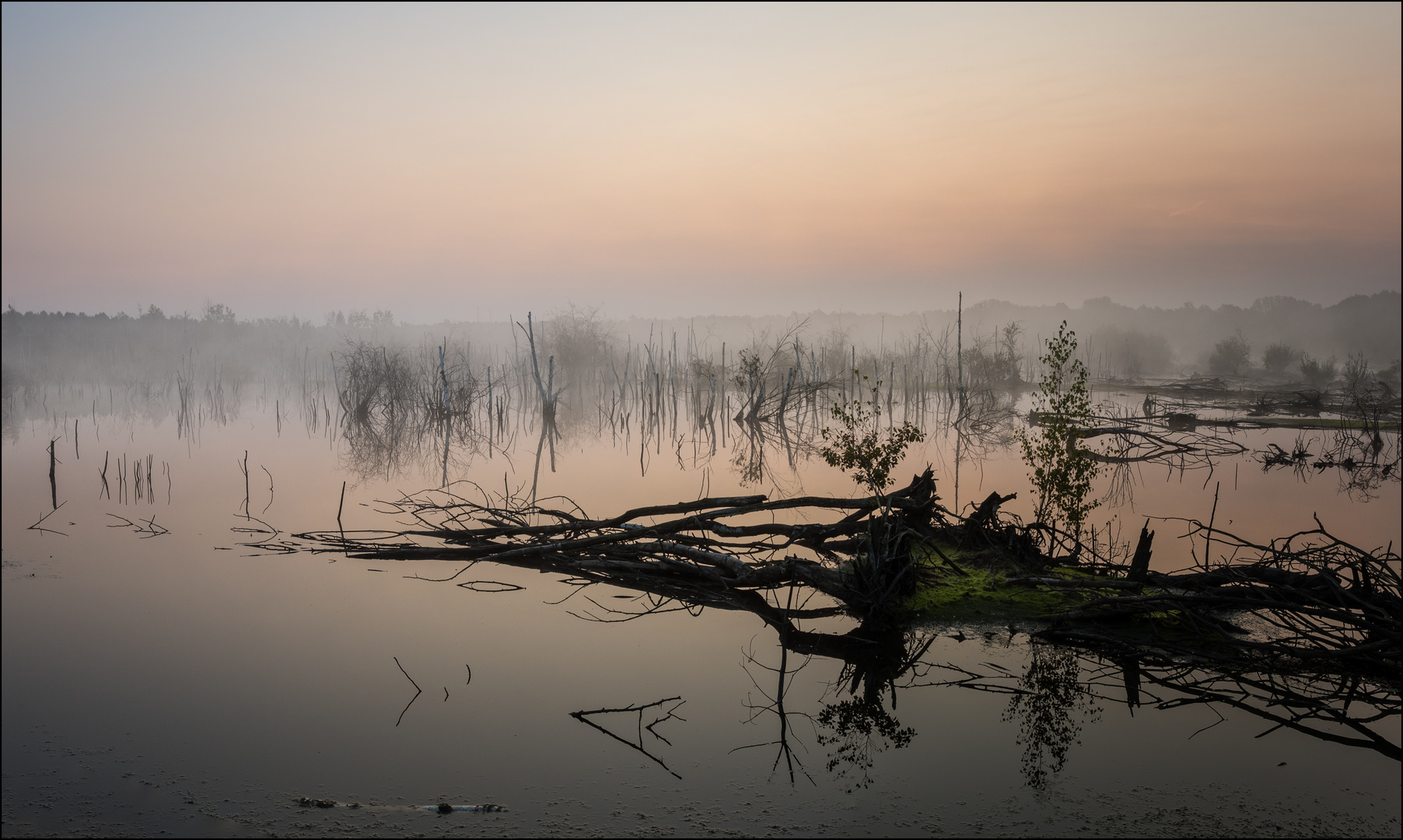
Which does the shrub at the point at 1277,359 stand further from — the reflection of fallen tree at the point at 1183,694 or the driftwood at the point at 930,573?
the reflection of fallen tree at the point at 1183,694

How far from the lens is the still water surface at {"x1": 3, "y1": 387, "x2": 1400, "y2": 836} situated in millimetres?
3336

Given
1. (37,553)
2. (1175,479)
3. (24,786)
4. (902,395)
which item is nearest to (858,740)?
(24,786)

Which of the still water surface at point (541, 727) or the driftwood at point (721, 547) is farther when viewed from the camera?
the driftwood at point (721, 547)

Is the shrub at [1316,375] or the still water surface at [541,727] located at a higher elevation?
the shrub at [1316,375]

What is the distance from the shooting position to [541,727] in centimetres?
415

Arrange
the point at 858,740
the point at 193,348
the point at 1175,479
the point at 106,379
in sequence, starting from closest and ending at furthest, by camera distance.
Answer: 1. the point at 858,740
2. the point at 1175,479
3. the point at 106,379
4. the point at 193,348

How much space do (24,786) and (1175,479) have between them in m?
15.0

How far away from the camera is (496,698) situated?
454 cm

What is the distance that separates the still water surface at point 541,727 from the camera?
3.34 meters

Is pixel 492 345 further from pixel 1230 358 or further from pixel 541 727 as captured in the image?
pixel 541 727

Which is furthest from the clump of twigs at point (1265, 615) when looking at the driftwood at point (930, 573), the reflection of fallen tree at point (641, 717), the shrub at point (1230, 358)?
the shrub at point (1230, 358)

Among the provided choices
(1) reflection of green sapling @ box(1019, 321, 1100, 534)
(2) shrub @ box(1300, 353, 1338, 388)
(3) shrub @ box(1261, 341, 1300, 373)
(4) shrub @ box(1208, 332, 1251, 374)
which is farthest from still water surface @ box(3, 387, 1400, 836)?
(4) shrub @ box(1208, 332, 1251, 374)

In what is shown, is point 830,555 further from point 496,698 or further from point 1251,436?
point 1251,436

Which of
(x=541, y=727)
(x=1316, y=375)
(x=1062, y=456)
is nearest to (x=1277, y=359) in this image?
(x=1316, y=375)
